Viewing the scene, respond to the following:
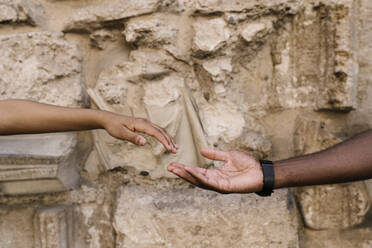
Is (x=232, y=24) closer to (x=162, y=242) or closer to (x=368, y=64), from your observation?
(x=368, y=64)

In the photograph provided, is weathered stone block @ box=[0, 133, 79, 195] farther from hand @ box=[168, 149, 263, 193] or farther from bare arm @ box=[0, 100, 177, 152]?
hand @ box=[168, 149, 263, 193]

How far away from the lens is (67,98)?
1151 mm

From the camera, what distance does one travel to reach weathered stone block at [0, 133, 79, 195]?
1033 mm

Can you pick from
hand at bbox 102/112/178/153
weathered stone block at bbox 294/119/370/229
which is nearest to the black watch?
hand at bbox 102/112/178/153

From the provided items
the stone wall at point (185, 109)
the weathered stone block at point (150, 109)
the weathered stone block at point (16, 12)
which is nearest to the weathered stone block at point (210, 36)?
the stone wall at point (185, 109)

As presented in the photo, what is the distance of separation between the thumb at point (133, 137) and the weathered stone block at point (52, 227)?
1.71 ft

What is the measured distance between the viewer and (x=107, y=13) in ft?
3.72

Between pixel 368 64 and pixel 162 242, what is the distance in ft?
3.42

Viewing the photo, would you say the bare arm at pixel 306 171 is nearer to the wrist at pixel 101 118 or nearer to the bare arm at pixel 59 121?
the bare arm at pixel 59 121

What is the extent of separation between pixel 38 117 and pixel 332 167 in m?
0.85

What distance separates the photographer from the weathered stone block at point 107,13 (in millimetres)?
1116

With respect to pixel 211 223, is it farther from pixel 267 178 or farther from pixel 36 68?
pixel 36 68

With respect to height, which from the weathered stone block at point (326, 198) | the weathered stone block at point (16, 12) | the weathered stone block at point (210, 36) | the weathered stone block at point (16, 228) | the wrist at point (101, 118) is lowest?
the weathered stone block at point (16, 228)

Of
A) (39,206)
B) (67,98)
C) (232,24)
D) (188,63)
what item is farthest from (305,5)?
(39,206)
